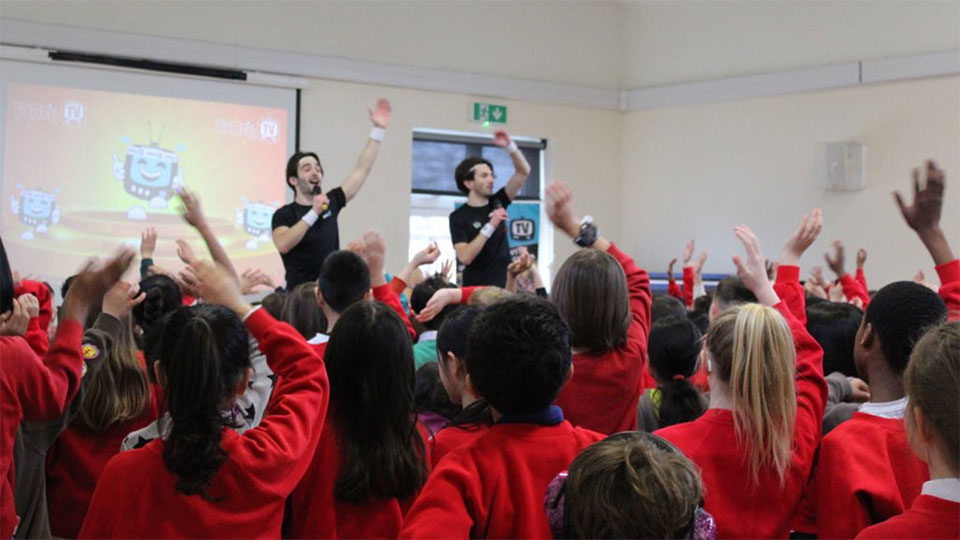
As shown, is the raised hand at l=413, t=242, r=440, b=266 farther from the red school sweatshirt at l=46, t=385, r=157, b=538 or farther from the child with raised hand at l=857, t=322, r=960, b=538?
the child with raised hand at l=857, t=322, r=960, b=538

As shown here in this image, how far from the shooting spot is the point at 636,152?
895 centimetres

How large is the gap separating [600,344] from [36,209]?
215 inches

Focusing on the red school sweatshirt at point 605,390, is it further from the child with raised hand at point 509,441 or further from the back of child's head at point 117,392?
the back of child's head at point 117,392

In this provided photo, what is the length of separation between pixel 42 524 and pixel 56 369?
1.80 feet

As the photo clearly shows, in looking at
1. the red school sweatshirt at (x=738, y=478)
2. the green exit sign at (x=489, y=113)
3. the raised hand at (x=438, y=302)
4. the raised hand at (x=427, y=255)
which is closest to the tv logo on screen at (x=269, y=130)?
the green exit sign at (x=489, y=113)

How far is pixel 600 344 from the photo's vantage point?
7.30ft

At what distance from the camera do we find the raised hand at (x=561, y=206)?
2.57 meters

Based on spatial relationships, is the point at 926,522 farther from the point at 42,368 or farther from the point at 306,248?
the point at 306,248

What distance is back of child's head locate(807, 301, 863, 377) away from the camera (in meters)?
2.54

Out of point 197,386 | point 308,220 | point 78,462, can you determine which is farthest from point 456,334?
point 308,220

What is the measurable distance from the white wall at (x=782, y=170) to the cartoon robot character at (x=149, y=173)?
427 cm

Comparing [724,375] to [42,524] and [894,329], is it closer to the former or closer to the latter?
[894,329]

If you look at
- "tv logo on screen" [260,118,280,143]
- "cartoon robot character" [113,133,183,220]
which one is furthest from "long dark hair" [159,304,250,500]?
"tv logo on screen" [260,118,280,143]

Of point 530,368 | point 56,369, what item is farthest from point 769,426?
point 56,369
